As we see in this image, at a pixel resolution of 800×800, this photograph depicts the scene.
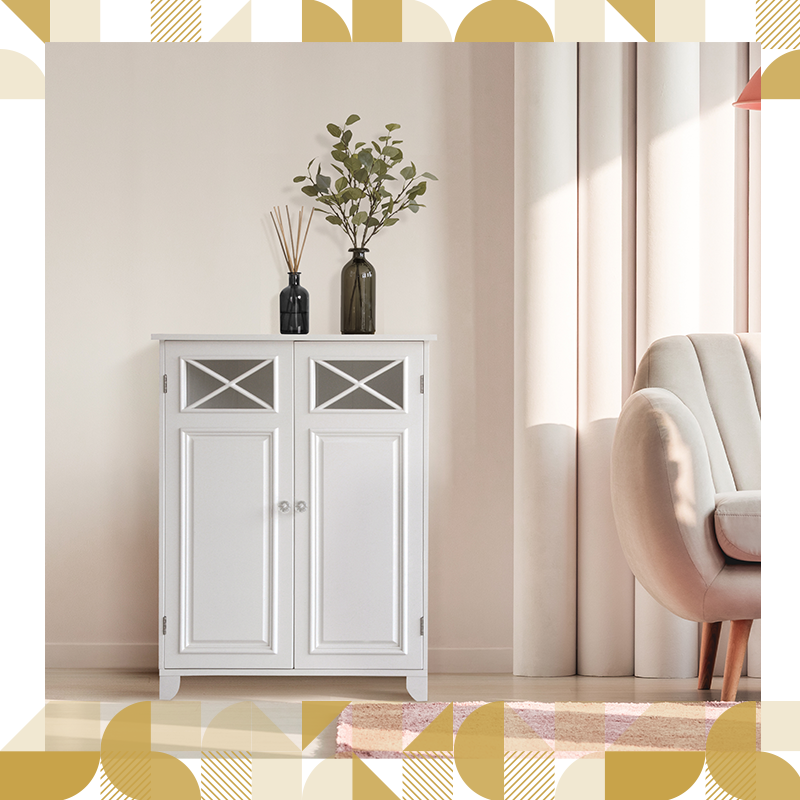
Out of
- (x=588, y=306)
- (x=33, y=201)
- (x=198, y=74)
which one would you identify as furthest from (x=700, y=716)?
(x=198, y=74)

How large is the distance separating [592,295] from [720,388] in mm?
465

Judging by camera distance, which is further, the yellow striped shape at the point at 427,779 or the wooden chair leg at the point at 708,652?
the wooden chair leg at the point at 708,652

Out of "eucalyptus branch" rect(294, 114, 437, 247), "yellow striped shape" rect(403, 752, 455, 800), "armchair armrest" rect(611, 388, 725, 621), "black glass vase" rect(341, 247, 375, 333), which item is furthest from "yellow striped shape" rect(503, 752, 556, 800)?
"eucalyptus branch" rect(294, 114, 437, 247)

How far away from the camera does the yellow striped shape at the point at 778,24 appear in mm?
795

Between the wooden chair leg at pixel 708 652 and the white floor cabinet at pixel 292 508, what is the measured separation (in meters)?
0.79

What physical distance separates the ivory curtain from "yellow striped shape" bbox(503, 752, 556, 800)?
1598 mm

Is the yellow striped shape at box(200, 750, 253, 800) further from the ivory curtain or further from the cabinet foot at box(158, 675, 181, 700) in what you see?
the ivory curtain

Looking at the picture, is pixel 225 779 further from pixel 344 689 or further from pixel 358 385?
pixel 344 689

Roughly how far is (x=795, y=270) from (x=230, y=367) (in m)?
1.58

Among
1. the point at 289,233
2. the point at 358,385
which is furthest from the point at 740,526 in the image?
the point at 289,233

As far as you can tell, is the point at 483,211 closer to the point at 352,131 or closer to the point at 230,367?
the point at 352,131

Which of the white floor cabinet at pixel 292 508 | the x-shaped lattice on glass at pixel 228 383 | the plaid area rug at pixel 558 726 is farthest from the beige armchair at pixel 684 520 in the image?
the x-shaped lattice on glass at pixel 228 383

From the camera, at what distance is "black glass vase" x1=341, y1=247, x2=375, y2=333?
2346 mm

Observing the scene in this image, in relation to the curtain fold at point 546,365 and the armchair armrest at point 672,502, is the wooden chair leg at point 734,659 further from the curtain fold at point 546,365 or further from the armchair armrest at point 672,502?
the curtain fold at point 546,365
